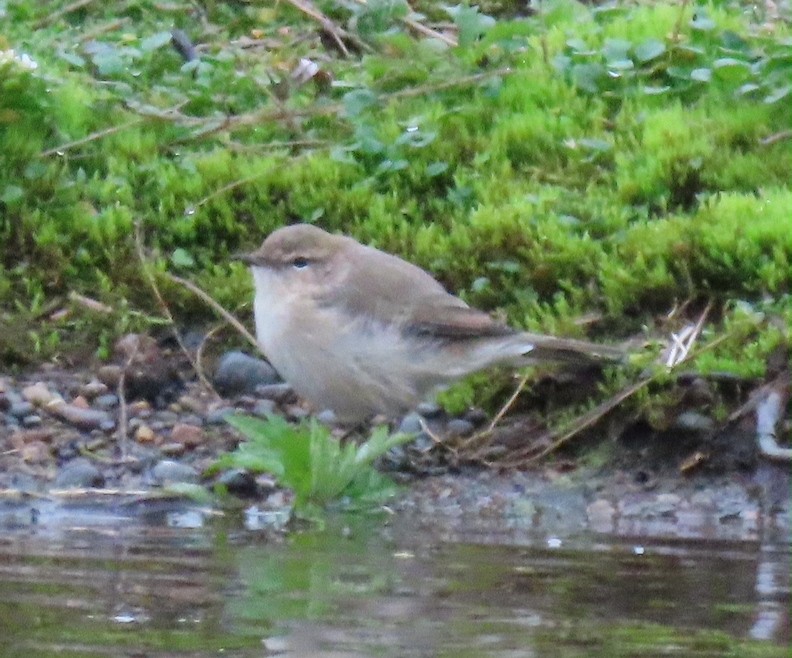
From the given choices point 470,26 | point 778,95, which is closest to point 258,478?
point 778,95

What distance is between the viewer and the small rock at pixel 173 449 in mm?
6766

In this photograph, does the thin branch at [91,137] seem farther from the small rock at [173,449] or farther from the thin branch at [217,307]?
the small rock at [173,449]

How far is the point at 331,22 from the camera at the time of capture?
10164 millimetres

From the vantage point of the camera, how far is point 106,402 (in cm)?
712

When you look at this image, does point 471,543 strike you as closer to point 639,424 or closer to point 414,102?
point 639,424

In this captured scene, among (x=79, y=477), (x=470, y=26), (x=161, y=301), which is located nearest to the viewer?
(x=79, y=477)

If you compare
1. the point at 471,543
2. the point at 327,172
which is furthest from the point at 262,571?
the point at 327,172

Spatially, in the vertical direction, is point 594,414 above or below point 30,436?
above

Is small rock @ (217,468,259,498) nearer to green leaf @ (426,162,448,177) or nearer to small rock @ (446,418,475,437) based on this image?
small rock @ (446,418,475,437)

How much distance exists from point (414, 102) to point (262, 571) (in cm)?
438

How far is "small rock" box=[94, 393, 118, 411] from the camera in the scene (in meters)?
7.11

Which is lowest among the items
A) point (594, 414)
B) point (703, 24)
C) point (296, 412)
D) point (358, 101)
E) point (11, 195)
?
point (296, 412)

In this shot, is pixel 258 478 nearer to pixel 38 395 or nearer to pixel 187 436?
pixel 187 436

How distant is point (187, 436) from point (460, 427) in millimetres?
1019
